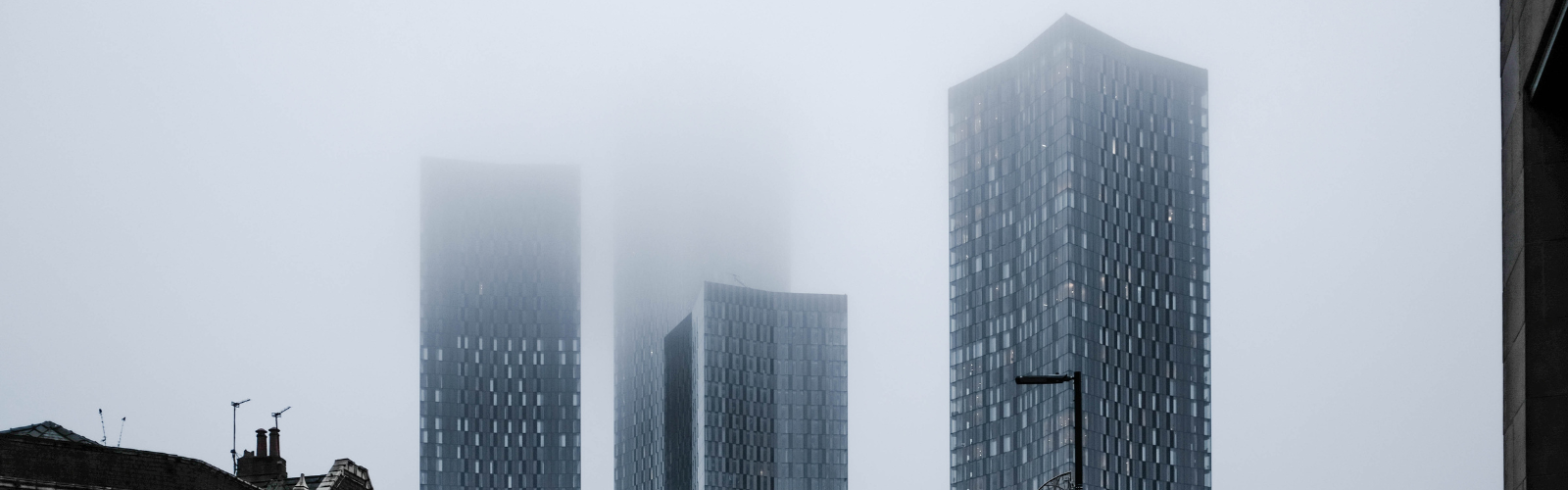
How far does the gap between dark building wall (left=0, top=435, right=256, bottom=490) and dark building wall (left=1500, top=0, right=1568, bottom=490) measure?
32593 mm

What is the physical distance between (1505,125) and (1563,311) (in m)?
2.93

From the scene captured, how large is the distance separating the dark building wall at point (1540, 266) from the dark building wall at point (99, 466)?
3259 centimetres

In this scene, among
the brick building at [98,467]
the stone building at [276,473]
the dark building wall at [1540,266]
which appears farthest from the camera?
the stone building at [276,473]

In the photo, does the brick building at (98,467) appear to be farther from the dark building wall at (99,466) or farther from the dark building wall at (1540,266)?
the dark building wall at (1540,266)

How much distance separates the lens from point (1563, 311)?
2028 cm

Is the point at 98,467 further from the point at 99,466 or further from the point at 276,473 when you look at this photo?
the point at 276,473

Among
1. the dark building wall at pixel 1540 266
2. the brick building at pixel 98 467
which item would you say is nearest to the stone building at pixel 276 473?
the brick building at pixel 98 467

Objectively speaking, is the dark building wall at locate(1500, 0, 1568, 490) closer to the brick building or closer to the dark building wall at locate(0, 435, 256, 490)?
the brick building

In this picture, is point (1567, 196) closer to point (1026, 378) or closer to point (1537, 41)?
point (1537, 41)

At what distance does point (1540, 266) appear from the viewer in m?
20.4

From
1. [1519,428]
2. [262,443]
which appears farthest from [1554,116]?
[262,443]

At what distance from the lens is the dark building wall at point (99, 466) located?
42188 millimetres

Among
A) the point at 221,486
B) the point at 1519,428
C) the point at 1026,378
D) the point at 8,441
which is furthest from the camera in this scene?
the point at 221,486

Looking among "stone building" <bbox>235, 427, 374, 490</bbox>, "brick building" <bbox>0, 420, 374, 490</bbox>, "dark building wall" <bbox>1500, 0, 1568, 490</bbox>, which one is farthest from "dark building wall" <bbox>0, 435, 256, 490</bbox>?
"dark building wall" <bbox>1500, 0, 1568, 490</bbox>
